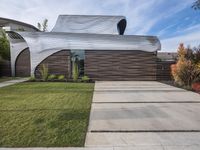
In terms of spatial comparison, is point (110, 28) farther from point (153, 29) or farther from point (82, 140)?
point (82, 140)

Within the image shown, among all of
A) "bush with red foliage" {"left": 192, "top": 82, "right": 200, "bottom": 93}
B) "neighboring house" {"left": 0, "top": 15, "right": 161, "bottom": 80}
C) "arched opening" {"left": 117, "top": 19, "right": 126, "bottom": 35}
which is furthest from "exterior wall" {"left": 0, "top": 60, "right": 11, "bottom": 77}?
"bush with red foliage" {"left": 192, "top": 82, "right": 200, "bottom": 93}

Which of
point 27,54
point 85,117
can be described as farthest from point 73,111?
point 27,54

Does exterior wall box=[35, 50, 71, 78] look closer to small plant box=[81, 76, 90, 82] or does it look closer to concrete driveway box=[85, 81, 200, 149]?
small plant box=[81, 76, 90, 82]

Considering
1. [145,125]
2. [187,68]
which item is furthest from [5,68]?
[145,125]

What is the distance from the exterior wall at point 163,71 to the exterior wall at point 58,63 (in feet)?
22.1

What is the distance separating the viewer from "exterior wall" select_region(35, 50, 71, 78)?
52.2ft

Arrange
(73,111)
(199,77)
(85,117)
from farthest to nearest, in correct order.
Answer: (199,77), (73,111), (85,117)

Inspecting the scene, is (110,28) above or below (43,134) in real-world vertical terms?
above

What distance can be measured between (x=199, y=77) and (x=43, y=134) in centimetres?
1027

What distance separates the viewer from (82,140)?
12.4 ft

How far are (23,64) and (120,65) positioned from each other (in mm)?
8485

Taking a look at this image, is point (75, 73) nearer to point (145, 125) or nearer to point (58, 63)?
point (58, 63)

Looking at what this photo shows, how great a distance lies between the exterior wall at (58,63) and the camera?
15.9 metres

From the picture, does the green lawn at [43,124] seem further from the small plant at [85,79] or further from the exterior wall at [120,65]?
the exterior wall at [120,65]
